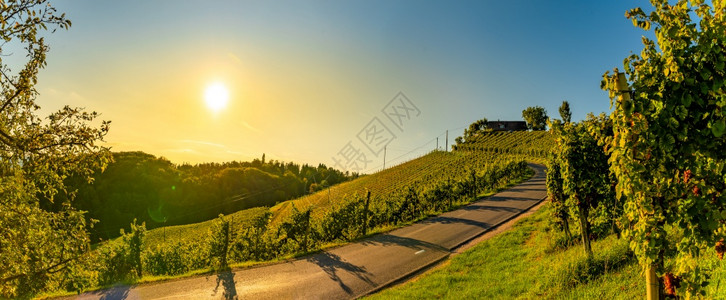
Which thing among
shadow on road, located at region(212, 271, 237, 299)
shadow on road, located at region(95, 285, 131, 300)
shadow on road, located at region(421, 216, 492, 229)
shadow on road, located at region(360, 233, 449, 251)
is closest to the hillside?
shadow on road, located at region(421, 216, 492, 229)

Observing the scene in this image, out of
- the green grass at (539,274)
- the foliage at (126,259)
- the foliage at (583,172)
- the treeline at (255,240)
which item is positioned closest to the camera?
the green grass at (539,274)

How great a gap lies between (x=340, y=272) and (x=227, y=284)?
422cm

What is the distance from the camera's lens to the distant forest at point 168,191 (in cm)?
6750

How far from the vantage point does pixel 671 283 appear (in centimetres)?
476

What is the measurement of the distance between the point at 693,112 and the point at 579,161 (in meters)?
6.69

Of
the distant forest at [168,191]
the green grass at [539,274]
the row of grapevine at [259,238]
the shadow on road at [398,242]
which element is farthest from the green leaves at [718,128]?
the distant forest at [168,191]

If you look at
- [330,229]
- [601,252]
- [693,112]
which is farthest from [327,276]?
[693,112]

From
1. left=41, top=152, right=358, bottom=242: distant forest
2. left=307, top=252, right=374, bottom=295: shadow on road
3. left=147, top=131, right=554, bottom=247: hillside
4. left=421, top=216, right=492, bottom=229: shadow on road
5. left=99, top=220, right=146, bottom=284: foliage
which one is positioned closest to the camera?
left=307, top=252, right=374, bottom=295: shadow on road

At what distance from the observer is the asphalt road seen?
1175 cm

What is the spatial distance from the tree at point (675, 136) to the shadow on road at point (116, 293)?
13.8 m

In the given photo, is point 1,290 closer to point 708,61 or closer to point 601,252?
point 708,61

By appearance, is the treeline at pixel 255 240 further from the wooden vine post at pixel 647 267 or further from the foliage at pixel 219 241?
the wooden vine post at pixel 647 267

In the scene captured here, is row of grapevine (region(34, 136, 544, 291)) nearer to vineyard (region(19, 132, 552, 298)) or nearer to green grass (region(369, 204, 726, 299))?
vineyard (region(19, 132, 552, 298))

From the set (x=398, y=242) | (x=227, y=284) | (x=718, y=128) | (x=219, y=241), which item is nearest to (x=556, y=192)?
(x=398, y=242)
